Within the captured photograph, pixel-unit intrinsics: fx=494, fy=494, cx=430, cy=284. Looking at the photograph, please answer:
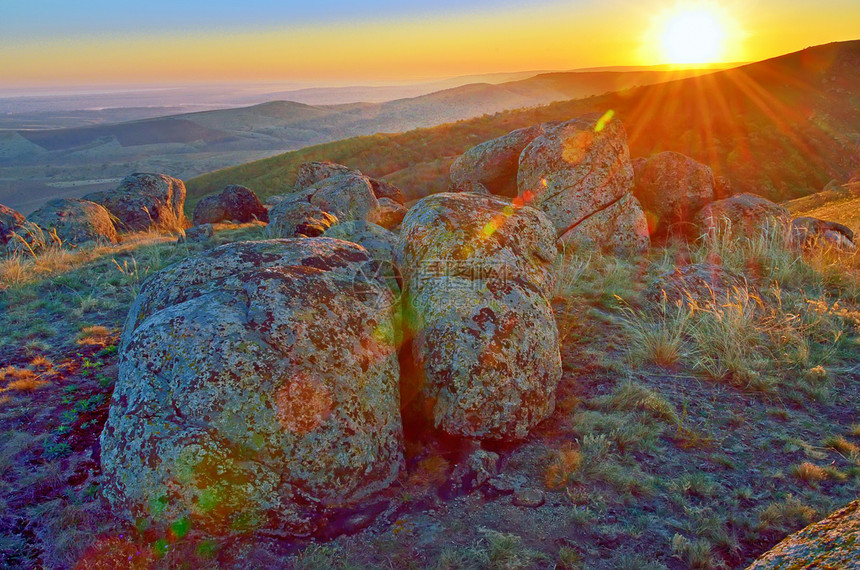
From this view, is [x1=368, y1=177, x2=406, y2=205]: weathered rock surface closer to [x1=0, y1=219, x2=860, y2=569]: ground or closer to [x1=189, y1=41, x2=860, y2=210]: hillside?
[x1=189, y1=41, x2=860, y2=210]: hillside

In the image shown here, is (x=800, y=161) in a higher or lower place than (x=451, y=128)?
lower

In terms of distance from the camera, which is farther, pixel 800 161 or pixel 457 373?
pixel 800 161

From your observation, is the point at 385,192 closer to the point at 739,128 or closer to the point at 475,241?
the point at 475,241

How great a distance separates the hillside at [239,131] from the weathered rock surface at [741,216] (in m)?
74.9

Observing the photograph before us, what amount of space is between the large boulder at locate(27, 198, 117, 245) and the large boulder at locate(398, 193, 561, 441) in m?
10.5

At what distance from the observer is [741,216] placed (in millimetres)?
9477

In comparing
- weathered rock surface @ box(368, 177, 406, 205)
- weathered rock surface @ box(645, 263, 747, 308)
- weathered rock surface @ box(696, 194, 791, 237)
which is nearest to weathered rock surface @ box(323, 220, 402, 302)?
weathered rock surface @ box(645, 263, 747, 308)

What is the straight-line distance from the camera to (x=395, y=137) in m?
38.9

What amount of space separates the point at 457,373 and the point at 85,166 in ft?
317

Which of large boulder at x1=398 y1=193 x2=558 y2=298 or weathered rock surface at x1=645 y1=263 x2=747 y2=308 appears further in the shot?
weathered rock surface at x1=645 y1=263 x2=747 y2=308

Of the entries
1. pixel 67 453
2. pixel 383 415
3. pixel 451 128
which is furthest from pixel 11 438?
pixel 451 128

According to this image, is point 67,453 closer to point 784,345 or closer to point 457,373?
point 457,373

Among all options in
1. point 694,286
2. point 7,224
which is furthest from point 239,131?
point 694,286

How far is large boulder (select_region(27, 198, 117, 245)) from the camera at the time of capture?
11.9 m
